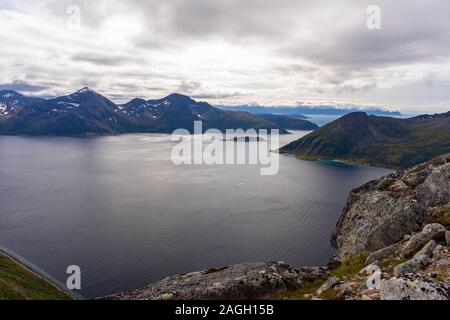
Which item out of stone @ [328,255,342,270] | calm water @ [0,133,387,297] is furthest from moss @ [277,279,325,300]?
calm water @ [0,133,387,297]

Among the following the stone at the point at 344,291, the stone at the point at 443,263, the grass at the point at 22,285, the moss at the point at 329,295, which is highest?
the stone at the point at 443,263

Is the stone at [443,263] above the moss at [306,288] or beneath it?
above

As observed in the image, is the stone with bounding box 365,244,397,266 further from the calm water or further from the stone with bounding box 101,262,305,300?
the calm water

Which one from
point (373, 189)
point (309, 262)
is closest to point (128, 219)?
point (309, 262)

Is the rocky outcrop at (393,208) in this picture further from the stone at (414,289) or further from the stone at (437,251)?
the stone at (414,289)

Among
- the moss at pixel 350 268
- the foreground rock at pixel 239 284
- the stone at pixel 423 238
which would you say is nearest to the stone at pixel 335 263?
the moss at pixel 350 268

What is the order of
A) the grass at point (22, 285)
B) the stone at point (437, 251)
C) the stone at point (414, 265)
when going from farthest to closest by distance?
the grass at point (22, 285) → the stone at point (437, 251) → the stone at point (414, 265)

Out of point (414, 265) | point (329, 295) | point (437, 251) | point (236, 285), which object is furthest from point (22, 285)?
point (437, 251)

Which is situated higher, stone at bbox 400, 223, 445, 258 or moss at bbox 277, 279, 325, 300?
stone at bbox 400, 223, 445, 258

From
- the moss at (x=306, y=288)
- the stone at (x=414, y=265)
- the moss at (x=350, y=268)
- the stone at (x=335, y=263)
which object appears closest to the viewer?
the stone at (x=414, y=265)
